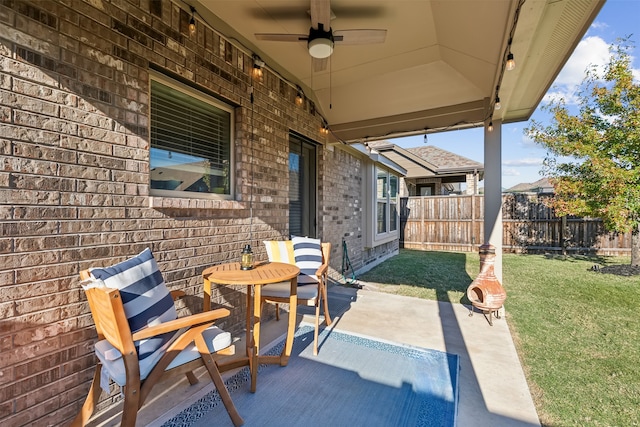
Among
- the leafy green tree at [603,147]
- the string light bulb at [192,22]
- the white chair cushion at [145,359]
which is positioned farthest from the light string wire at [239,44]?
the leafy green tree at [603,147]

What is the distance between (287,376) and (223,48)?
11.0 feet

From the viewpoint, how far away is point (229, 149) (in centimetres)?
340

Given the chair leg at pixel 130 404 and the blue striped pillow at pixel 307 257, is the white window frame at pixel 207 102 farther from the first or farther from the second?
the chair leg at pixel 130 404

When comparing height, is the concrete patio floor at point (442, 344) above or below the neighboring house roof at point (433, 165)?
below

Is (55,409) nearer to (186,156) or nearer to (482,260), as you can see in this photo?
(186,156)

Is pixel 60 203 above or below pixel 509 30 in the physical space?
below

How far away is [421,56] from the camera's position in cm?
391

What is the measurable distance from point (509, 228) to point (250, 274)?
10.4m

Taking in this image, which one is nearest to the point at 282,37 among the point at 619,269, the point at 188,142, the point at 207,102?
the point at 207,102

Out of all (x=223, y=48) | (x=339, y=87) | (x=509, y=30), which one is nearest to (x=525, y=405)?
(x=509, y=30)

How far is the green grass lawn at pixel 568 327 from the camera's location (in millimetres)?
2211

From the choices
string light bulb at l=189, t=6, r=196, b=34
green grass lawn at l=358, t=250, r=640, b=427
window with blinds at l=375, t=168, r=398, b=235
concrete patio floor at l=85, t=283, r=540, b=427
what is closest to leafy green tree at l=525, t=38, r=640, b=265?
green grass lawn at l=358, t=250, r=640, b=427

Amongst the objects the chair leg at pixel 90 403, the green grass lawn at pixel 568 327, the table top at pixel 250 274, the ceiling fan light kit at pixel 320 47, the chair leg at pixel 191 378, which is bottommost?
the green grass lawn at pixel 568 327

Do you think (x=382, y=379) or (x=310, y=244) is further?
(x=310, y=244)
